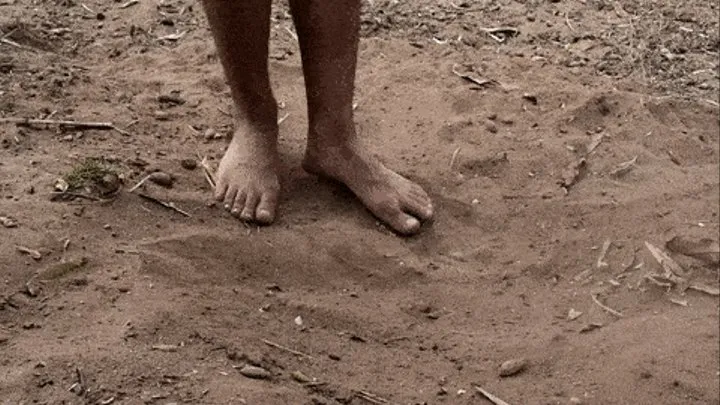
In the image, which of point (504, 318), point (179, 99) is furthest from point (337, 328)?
point (179, 99)

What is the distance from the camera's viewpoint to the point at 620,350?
5.72 ft

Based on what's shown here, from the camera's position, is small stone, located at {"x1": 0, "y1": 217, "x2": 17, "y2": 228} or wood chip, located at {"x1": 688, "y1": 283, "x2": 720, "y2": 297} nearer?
wood chip, located at {"x1": 688, "y1": 283, "x2": 720, "y2": 297}

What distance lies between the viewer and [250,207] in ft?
7.52

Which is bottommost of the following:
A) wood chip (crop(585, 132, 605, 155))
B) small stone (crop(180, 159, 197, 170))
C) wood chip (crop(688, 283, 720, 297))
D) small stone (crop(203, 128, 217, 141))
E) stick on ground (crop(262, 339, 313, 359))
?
small stone (crop(203, 128, 217, 141))

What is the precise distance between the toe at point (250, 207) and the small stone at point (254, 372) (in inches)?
18.9

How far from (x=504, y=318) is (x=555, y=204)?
1.15 feet

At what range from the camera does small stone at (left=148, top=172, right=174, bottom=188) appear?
236 cm

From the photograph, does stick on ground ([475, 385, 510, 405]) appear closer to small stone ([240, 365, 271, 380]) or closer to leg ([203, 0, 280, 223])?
small stone ([240, 365, 271, 380])

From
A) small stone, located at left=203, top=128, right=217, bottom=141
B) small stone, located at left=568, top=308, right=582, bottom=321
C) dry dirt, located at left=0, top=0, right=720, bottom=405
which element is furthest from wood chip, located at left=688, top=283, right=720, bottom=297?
small stone, located at left=203, top=128, right=217, bottom=141

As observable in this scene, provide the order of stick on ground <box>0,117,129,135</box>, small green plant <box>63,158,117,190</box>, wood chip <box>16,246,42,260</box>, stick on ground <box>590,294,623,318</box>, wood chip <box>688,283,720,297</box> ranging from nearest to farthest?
wood chip <box>688,283,720,297</box>, stick on ground <box>590,294,623,318</box>, wood chip <box>16,246,42,260</box>, small green plant <box>63,158,117,190</box>, stick on ground <box>0,117,129,135</box>

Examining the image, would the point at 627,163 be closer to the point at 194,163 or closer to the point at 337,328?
the point at 337,328

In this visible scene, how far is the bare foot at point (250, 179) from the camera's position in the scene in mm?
2295

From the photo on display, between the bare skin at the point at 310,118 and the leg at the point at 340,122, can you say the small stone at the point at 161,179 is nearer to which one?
the bare skin at the point at 310,118

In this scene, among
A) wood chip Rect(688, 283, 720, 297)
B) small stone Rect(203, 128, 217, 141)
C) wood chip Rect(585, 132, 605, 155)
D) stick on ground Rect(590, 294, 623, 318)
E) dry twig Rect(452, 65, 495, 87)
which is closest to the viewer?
wood chip Rect(688, 283, 720, 297)
